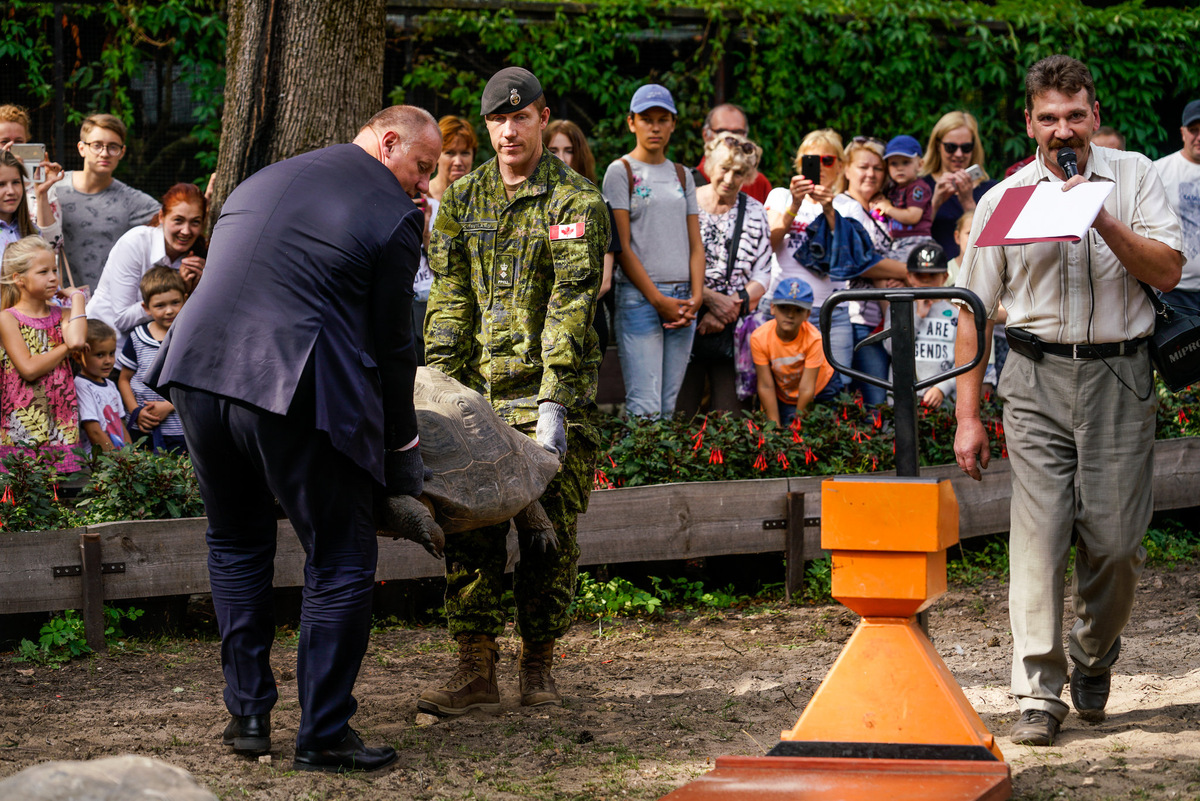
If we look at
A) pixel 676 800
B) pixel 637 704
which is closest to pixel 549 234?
pixel 637 704

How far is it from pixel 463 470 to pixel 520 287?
85cm

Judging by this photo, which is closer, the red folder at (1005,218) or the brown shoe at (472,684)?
the red folder at (1005,218)

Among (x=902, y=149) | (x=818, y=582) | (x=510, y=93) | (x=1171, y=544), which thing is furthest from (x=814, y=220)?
(x=510, y=93)

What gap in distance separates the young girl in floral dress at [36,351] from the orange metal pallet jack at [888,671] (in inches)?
165

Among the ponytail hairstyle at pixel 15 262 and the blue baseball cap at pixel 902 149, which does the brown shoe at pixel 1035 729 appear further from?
the ponytail hairstyle at pixel 15 262

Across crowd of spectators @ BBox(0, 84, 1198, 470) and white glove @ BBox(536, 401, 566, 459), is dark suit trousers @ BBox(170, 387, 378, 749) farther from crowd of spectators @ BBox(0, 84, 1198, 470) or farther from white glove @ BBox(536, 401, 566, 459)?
crowd of spectators @ BBox(0, 84, 1198, 470)

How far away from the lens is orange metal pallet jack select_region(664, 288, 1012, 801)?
3.46 metres

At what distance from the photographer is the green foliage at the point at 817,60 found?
10.4 m

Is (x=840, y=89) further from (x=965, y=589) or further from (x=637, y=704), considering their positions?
(x=637, y=704)

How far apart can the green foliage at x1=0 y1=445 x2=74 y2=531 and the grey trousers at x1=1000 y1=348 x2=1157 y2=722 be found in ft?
13.5

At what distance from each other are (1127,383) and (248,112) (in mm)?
4911

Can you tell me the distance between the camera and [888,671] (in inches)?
141

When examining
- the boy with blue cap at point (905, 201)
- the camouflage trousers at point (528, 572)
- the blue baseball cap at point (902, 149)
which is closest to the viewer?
the camouflage trousers at point (528, 572)

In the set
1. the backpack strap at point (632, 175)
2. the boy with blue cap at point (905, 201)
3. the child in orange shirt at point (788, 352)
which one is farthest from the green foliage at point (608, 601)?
the boy with blue cap at point (905, 201)
